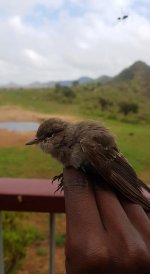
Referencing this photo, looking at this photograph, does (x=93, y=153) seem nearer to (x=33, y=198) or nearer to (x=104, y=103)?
(x=33, y=198)

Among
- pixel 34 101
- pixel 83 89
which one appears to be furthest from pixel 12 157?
pixel 83 89

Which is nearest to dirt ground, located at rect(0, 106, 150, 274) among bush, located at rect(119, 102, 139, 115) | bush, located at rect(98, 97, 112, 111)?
bush, located at rect(98, 97, 112, 111)

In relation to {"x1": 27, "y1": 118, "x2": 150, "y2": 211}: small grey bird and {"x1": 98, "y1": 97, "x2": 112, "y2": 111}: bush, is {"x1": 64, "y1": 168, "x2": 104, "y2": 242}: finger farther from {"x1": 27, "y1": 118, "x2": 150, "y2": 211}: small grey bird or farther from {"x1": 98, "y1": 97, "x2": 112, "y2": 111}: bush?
{"x1": 98, "y1": 97, "x2": 112, "y2": 111}: bush

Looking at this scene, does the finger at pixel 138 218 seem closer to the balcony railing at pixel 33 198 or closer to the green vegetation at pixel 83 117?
the balcony railing at pixel 33 198

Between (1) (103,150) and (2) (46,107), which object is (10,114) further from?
(1) (103,150)

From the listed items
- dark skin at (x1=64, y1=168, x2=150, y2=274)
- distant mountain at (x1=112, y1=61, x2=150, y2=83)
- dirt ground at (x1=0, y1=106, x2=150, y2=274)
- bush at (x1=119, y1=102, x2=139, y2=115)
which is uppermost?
distant mountain at (x1=112, y1=61, x2=150, y2=83)
